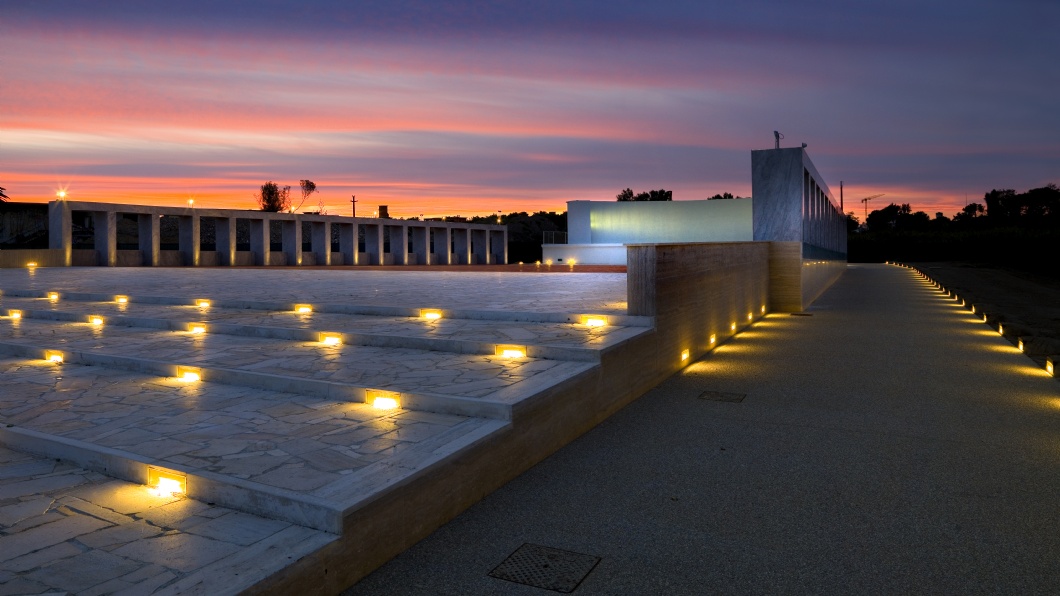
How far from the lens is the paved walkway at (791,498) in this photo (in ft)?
9.18

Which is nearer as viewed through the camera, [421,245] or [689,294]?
[689,294]

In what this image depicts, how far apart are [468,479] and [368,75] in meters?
20.9

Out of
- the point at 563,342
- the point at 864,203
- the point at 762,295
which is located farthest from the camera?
the point at 864,203

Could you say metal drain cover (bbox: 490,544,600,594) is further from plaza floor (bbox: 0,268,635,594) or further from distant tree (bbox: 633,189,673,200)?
distant tree (bbox: 633,189,673,200)

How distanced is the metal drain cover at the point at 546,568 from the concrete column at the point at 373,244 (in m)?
29.0

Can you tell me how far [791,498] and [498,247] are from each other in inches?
1461

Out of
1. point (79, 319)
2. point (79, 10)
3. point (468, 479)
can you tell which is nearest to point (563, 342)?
point (468, 479)

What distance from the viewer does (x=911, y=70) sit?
22500mm

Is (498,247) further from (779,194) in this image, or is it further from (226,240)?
(779,194)

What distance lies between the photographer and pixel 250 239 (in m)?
27.1

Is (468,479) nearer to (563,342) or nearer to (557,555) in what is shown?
(557,555)

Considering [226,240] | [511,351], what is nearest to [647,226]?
[226,240]

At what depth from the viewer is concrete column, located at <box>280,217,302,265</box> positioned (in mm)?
27905

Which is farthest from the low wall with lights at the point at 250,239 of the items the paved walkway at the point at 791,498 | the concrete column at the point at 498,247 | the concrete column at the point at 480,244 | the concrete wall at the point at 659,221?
the paved walkway at the point at 791,498
